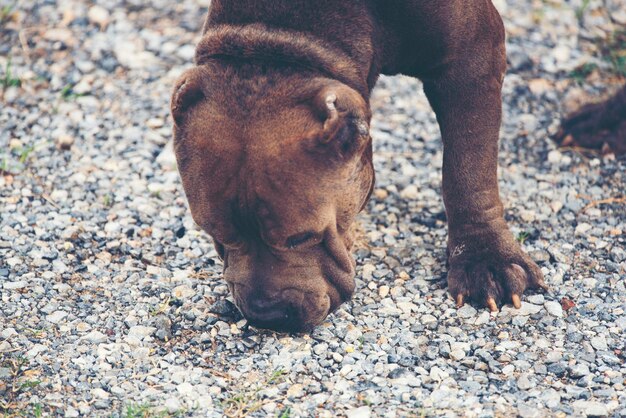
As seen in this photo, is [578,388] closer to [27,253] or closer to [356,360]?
[356,360]

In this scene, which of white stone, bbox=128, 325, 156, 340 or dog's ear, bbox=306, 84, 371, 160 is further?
white stone, bbox=128, 325, 156, 340

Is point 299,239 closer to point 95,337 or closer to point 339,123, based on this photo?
point 339,123

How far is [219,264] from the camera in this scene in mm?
4859

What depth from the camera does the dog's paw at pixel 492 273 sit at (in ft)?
14.6

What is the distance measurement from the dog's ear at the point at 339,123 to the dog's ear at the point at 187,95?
50 cm

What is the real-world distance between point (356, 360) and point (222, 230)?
2.78 feet

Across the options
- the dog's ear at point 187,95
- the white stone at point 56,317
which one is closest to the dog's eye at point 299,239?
the dog's ear at point 187,95

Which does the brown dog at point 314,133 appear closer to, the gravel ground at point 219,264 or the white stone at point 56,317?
the gravel ground at point 219,264

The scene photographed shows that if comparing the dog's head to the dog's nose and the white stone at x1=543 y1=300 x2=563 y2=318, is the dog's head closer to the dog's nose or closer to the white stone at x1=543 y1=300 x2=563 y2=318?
the dog's nose

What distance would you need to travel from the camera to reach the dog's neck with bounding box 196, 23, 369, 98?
388 centimetres

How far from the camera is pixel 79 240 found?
16.5 feet

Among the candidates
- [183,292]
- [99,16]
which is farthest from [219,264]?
[99,16]

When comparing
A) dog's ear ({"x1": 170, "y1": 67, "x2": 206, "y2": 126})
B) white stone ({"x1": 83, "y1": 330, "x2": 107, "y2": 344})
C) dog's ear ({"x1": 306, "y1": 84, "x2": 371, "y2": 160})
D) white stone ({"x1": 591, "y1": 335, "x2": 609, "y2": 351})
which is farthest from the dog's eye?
white stone ({"x1": 591, "y1": 335, "x2": 609, "y2": 351})

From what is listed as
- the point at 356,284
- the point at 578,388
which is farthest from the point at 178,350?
the point at 578,388
